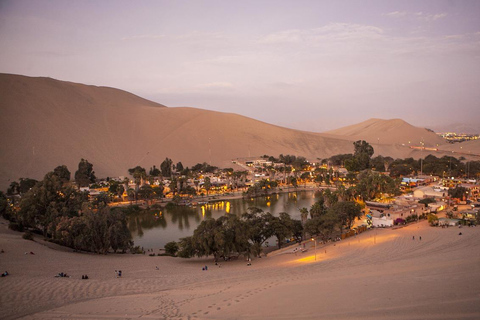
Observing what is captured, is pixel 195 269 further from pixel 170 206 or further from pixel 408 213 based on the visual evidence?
pixel 170 206

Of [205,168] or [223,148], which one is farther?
[223,148]

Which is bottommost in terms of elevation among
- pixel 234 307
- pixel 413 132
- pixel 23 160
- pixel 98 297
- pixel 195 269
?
pixel 195 269

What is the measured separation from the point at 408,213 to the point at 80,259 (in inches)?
858

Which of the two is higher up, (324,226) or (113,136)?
(113,136)

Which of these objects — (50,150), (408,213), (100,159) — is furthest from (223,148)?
(408,213)

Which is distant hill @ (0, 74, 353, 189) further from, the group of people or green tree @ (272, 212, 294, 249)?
green tree @ (272, 212, 294, 249)

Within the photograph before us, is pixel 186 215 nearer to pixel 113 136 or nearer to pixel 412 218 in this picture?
pixel 412 218

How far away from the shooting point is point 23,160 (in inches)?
2125

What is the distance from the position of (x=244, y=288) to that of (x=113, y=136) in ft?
226

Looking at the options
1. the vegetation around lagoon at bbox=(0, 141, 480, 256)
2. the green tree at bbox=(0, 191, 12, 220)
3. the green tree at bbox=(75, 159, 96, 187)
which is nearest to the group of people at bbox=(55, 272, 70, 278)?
the vegetation around lagoon at bbox=(0, 141, 480, 256)

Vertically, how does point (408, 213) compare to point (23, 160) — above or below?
below

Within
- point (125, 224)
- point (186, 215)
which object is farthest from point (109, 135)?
point (125, 224)

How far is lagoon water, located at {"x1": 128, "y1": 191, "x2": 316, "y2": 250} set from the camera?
25844 mm

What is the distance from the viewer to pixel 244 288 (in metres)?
9.42
